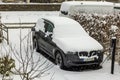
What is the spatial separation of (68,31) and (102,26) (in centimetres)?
195

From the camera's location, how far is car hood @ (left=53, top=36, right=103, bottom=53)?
11.8m

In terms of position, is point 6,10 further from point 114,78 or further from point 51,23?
point 114,78

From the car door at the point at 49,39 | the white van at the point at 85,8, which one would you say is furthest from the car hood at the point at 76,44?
the white van at the point at 85,8

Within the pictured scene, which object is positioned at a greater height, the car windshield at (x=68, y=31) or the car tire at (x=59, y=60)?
the car windshield at (x=68, y=31)

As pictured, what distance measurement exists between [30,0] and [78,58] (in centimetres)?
2107

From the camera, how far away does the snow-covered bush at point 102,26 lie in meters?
14.0

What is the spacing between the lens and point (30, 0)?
31.9 metres

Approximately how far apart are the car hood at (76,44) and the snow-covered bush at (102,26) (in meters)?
1.39

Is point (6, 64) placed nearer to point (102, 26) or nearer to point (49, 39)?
point (49, 39)

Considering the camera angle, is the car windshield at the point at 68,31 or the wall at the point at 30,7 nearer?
the car windshield at the point at 68,31

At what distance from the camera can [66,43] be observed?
12.0 metres

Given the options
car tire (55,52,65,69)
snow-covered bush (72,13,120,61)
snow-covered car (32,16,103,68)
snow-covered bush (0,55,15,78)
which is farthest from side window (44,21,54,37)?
snow-covered bush (0,55,15,78)

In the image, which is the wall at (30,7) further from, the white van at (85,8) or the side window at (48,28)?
the side window at (48,28)

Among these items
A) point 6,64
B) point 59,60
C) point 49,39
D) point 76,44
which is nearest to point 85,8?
point 49,39
